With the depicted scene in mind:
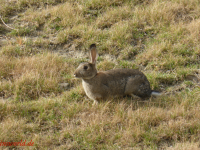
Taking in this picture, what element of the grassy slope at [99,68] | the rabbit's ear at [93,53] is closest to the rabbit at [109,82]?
the rabbit's ear at [93,53]

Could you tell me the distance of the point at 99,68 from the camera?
6977 mm

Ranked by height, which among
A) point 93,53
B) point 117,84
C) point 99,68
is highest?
point 93,53

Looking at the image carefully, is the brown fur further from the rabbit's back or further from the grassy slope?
the grassy slope

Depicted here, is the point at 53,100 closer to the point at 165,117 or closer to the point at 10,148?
the point at 10,148

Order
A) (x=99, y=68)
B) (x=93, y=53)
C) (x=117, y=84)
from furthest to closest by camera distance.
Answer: (x=99, y=68), (x=117, y=84), (x=93, y=53)

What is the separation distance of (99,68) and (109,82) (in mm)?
1091

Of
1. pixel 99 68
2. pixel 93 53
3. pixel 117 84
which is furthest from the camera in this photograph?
pixel 99 68

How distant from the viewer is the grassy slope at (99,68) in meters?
4.93

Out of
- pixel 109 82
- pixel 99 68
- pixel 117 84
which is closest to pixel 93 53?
pixel 109 82

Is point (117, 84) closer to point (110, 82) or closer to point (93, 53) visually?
point (110, 82)

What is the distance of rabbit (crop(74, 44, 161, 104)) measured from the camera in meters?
5.81

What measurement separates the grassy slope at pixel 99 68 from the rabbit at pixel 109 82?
200 millimetres

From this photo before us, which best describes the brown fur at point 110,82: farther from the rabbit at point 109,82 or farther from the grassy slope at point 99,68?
the grassy slope at point 99,68

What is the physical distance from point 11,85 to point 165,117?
3117mm
